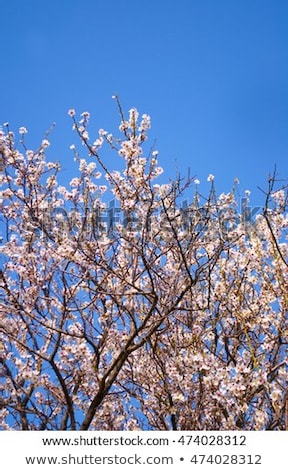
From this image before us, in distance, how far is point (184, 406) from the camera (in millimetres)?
5480

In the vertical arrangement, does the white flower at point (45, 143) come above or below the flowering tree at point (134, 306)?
above

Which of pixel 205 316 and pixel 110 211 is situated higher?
pixel 110 211

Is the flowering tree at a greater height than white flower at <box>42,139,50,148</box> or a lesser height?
lesser

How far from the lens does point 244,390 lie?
16.2 ft

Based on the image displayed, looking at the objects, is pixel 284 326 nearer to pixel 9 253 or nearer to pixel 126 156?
pixel 126 156

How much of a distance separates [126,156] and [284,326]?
2.43 m

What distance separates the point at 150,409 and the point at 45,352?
49.2 inches
